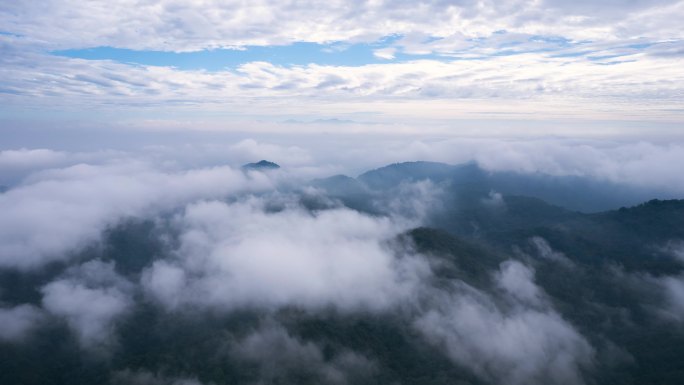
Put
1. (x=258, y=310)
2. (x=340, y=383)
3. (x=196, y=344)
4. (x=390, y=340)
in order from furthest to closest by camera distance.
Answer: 1. (x=258, y=310)
2. (x=390, y=340)
3. (x=196, y=344)
4. (x=340, y=383)

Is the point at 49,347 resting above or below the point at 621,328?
below

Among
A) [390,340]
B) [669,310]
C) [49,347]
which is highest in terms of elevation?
[669,310]

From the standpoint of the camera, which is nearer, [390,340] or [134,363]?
[134,363]

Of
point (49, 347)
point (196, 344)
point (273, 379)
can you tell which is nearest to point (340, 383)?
point (273, 379)

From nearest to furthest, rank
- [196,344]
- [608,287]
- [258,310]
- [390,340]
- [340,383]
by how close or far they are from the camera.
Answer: [340,383] → [196,344] → [390,340] → [258,310] → [608,287]

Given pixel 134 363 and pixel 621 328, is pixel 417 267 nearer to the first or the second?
pixel 621 328

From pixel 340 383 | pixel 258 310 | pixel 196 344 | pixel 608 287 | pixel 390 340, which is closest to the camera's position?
pixel 340 383

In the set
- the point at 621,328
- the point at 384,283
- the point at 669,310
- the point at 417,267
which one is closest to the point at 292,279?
the point at 384,283

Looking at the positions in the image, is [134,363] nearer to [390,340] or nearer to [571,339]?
[390,340]

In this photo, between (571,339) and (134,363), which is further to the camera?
(571,339)
